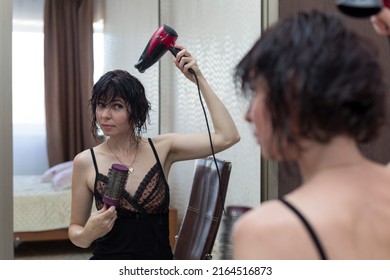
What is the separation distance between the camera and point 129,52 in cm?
120

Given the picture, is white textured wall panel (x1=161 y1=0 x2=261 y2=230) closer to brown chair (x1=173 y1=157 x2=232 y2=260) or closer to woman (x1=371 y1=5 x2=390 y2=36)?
brown chair (x1=173 y1=157 x2=232 y2=260)

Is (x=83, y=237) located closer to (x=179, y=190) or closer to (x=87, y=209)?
(x=87, y=209)

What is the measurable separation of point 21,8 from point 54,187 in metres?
1.01

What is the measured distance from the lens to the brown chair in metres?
1.14

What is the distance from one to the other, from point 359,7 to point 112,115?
589mm

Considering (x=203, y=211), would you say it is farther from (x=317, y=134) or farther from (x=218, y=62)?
(x=317, y=134)

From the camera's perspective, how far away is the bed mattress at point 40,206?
1390 mm

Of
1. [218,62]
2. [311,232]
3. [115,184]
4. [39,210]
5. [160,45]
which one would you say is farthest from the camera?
[39,210]

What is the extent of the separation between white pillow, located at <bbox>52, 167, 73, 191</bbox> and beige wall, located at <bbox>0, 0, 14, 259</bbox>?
31.0 inches

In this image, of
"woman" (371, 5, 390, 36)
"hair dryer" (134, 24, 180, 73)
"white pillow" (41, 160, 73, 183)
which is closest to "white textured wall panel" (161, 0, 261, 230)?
"hair dryer" (134, 24, 180, 73)

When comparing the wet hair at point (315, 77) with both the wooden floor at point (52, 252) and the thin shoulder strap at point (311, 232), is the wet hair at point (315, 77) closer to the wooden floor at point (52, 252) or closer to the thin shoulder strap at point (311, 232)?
the thin shoulder strap at point (311, 232)

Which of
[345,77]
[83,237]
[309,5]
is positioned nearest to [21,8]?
[83,237]

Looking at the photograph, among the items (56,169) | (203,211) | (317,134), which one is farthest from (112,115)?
(56,169)

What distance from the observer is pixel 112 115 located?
3.25ft
